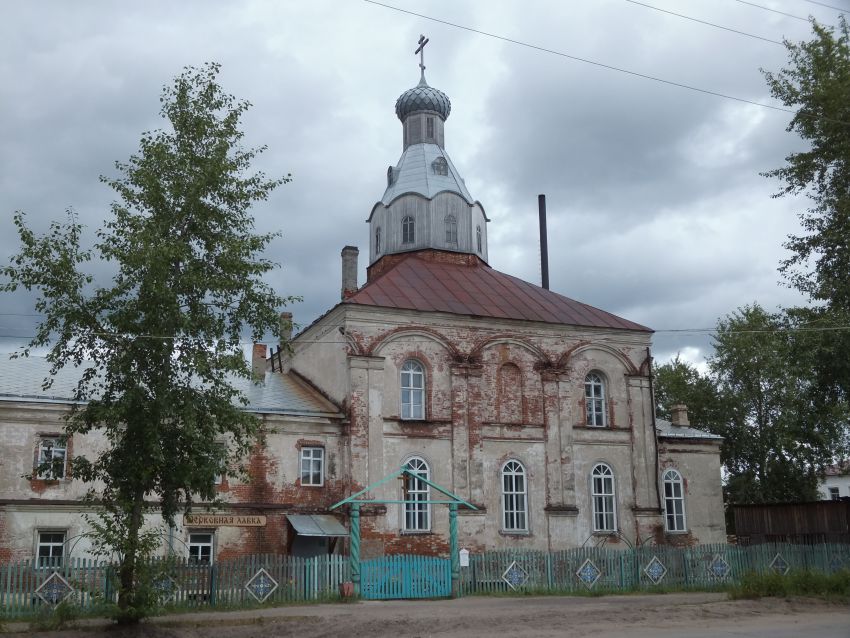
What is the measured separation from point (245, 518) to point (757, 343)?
28.4 meters

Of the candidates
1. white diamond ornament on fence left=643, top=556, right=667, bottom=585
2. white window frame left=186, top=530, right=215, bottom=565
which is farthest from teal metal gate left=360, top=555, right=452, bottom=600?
white diamond ornament on fence left=643, top=556, right=667, bottom=585

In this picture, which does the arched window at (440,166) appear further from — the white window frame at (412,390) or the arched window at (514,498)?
the arched window at (514,498)

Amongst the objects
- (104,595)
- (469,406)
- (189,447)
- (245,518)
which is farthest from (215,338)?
(469,406)

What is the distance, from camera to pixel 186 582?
19.6 metres

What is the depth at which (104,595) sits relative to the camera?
18.2 metres

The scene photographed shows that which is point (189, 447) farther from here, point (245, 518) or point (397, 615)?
point (245, 518)

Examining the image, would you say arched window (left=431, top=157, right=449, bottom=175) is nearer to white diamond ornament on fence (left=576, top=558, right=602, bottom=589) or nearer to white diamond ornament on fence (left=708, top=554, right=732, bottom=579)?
white diamond ornament on fence (left=576, top=558, right=602, bottom=589)

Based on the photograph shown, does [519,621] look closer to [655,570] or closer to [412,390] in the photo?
[655,570]

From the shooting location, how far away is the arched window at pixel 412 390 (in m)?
28.0

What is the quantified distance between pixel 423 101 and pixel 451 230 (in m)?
6.24

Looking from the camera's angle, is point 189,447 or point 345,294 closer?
point 189,447

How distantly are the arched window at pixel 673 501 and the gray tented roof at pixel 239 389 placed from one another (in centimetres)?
1197

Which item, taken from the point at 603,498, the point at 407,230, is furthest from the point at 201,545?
the point at 407,230

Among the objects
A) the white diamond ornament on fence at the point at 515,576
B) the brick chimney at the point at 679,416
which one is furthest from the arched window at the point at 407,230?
the white diamond ornament on fence at the point at 515,576
